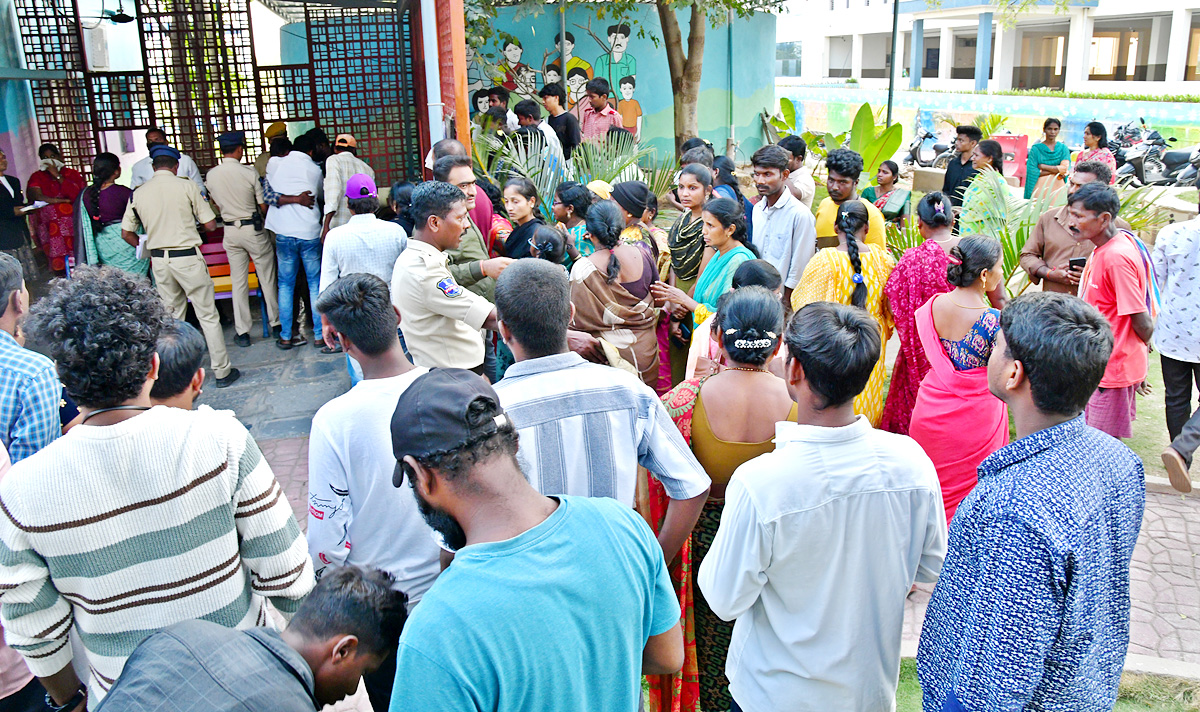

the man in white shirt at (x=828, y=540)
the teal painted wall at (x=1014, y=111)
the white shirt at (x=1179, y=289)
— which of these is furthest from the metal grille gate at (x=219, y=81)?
the teal painted wall at (x=1014, y=111)

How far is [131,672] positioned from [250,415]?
500 cm

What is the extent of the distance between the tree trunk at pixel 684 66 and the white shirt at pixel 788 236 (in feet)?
24.0

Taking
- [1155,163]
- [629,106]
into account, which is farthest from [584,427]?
[1155,163]

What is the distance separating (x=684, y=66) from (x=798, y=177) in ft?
20.2

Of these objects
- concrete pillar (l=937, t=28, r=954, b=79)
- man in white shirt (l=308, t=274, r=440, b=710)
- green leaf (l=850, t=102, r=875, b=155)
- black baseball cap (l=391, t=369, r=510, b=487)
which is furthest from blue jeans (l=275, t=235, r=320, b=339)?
concrete pillar (l=937, t=28, r=954, b=79)

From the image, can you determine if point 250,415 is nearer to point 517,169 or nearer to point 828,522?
point 517,169

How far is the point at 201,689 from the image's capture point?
50.1 inches

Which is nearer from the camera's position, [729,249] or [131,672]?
[131,672]

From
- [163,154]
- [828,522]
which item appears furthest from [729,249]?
[163,154]

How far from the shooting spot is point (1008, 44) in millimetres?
35344

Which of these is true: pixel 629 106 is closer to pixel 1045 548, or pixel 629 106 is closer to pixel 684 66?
pixel 684 66

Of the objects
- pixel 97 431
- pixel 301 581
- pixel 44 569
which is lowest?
pixel 301 581

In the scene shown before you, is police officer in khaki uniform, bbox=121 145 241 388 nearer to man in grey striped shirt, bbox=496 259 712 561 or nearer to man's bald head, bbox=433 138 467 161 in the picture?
man's bald head, bbox=433 138 467 161

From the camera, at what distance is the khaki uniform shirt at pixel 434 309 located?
12.8 feet
